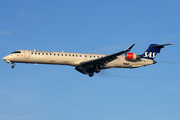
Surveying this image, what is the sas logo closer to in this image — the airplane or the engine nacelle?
the airplane

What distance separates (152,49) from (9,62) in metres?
22.0

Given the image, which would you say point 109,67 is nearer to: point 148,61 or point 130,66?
point 130,66

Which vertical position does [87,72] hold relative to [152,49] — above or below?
below

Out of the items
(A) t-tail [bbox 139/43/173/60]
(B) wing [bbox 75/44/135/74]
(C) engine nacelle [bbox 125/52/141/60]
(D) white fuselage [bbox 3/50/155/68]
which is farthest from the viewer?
(A) t-tail [bbox 139/43/173/60]

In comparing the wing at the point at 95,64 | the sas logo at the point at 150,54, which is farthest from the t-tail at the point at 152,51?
the wing at the point at 95,64

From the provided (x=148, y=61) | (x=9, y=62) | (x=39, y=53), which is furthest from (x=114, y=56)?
(x=9, y=62)

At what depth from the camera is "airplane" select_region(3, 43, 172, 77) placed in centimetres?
4519

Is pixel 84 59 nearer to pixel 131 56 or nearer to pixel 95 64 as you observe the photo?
pixel 95 64

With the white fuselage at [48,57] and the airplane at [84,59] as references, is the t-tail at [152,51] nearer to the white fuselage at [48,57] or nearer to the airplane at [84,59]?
the airplane at [84,59]

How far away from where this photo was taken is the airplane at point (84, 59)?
4519cm

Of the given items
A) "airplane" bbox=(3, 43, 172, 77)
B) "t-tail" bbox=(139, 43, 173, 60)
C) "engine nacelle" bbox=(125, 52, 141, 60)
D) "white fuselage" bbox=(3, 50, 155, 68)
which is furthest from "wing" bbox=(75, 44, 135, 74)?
"t-tail" bbox=(139, 43, 173, 60)

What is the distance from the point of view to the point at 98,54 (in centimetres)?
4875

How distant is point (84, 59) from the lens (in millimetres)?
46969

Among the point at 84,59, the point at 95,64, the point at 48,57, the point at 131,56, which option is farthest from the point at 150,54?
the point at 48,57
